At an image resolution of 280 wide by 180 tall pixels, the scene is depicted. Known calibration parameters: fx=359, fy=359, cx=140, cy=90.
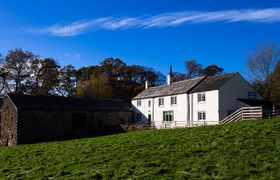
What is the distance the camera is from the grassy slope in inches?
459

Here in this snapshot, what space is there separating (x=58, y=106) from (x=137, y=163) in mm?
31509

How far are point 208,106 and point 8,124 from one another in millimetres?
23691

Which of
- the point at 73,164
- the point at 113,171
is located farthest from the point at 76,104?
the point at 113,171

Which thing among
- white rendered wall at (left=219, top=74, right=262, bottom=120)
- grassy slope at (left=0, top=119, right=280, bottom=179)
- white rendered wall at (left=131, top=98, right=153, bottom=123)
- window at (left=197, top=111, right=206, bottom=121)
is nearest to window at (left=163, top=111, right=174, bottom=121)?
white rendered wall at (left=131, top=98, right=153, bottom=123)

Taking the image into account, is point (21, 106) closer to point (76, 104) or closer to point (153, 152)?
point (76, 104)

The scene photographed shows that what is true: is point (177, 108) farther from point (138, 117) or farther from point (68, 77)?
point (68, 77)

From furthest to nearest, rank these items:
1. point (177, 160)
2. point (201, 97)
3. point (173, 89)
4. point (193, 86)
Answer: point (173, 89), point (193, 86), point (201, 97), point (177, 160)

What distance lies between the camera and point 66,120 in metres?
44.1

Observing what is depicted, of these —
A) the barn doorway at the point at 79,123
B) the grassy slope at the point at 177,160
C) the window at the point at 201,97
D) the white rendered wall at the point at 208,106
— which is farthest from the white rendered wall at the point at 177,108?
the grassy slope at the point at 177,160

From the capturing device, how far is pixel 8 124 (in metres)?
42.7

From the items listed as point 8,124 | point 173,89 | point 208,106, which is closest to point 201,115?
point 208,106

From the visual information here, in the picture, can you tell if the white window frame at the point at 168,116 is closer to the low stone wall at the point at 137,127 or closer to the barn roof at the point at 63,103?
the barn roof at the point at 63,103

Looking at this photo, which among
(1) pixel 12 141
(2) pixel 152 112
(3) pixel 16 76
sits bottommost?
(1) pixel 12 141

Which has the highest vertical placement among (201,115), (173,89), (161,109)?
(173,89)
